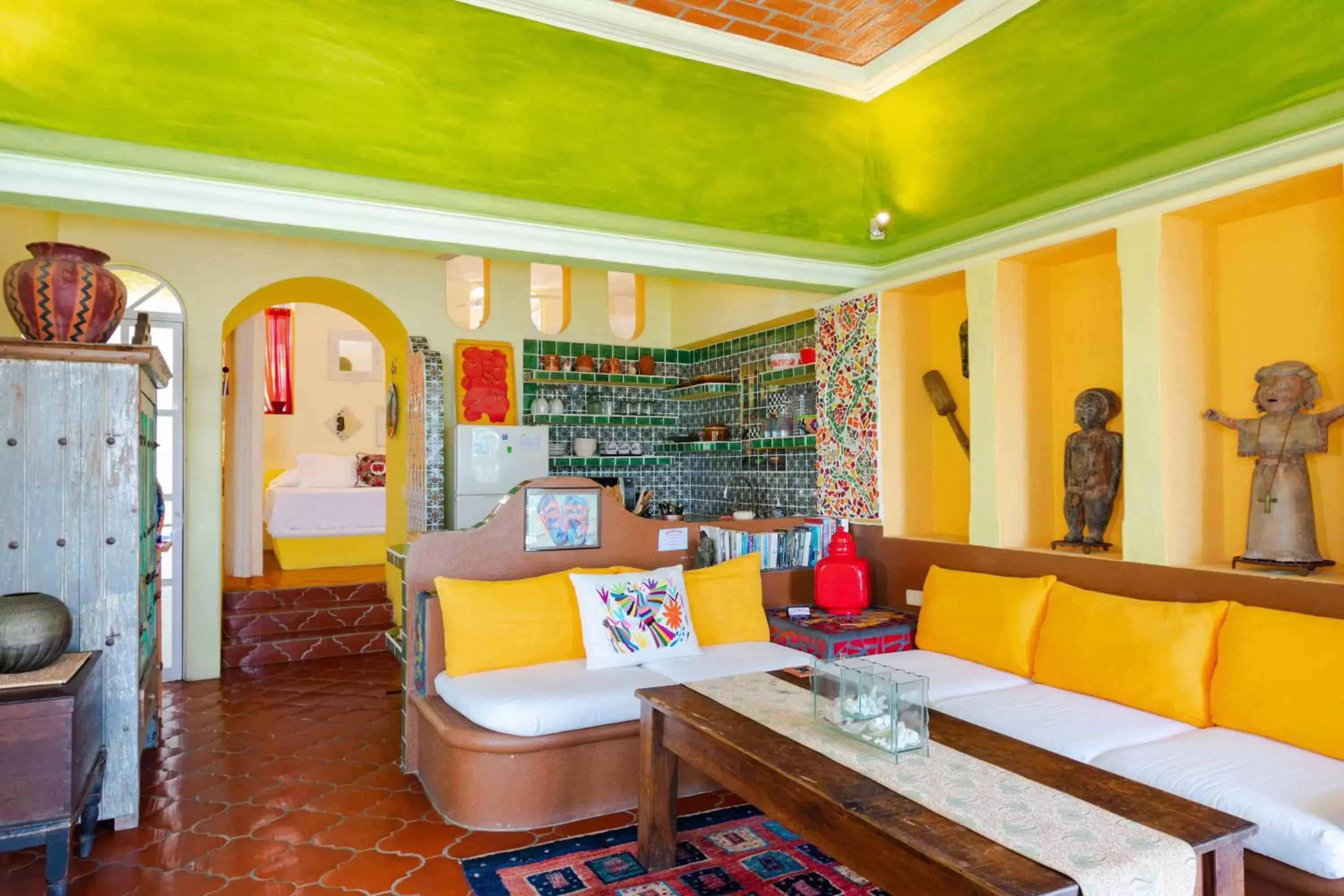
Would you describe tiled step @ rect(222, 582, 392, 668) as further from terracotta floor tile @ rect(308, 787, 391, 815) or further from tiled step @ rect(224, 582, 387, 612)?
terracotta floor tile @ rect(308, 787, 391, 815)

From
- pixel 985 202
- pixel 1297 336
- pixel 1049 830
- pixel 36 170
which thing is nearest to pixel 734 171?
pixel 985 202

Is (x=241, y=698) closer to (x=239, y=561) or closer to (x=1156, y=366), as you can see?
(x=239, y=561)

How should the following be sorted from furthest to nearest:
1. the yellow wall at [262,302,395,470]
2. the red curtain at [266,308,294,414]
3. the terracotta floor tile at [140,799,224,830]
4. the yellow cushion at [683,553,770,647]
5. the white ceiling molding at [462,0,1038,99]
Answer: the yellow wall at [262,302,395,470]
the red curtain at [266,308,294,414]
the yellow cushion at [683,553,770,647]
the white ceiling molding at [462,0,1038,99]
the terracotta floor tile at [140,799,224,830]

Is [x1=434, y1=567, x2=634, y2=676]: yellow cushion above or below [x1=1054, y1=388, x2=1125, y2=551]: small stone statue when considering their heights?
below

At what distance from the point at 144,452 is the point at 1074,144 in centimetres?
431

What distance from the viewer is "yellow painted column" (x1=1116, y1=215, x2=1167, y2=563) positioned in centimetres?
342

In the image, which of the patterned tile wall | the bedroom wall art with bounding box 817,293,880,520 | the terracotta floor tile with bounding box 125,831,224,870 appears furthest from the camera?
the patterned tile wall

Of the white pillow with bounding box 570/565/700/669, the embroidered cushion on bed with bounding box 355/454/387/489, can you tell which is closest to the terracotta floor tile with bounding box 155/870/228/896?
the white pillow with bounding box 570/565/700/669

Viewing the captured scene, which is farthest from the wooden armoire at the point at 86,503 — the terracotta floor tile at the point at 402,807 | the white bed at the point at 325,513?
the white bed at the point at 325,513

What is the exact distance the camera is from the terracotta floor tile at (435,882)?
2836mm

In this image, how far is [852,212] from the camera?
483 cm

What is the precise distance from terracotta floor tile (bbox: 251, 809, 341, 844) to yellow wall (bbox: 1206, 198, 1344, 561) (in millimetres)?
3842

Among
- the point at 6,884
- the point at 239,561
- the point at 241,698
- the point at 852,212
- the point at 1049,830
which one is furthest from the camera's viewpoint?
the point at 239,561

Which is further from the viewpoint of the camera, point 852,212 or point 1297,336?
point 852,212
